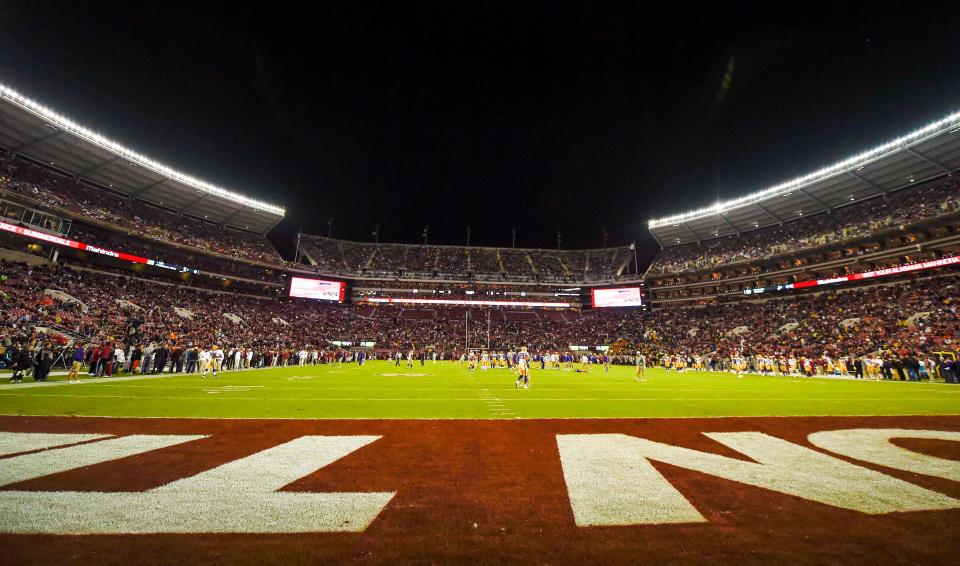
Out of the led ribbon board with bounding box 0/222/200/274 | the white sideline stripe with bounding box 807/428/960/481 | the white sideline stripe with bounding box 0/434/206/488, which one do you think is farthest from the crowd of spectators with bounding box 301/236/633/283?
the white sideline stripe with bounding box 807/428/960/481

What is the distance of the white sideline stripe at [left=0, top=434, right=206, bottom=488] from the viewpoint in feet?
13.2

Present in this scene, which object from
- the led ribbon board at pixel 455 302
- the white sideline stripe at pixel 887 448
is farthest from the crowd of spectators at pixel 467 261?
the white sideline stripe at pixel 887 448

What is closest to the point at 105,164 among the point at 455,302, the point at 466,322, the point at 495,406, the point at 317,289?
the point at 317,289

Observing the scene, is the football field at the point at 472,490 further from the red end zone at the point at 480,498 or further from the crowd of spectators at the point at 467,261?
the crowd of spectators at the point at 467,261

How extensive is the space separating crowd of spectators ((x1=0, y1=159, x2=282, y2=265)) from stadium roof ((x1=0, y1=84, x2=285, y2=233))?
1.18 metres

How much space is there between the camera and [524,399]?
12.4 meters

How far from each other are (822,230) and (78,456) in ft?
207

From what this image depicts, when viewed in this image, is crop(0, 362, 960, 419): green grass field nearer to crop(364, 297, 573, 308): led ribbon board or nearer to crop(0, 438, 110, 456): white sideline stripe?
crop(0, 438, 110, 456): white sideline stripe

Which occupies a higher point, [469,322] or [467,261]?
[467,261]

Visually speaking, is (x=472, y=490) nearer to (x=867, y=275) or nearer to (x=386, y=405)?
(x=386, y=405)

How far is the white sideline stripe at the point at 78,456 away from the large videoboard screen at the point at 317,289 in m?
53.6

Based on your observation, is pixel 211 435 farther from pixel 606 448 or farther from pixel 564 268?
pixel 564 268

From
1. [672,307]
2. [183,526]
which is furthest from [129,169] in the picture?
[672,307]

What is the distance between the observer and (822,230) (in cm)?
4509
